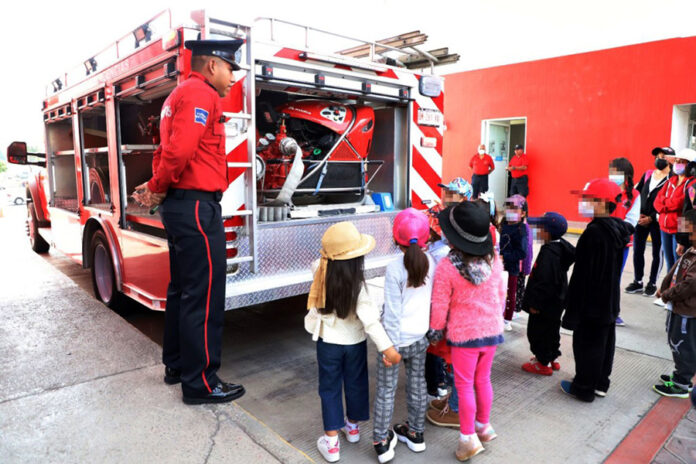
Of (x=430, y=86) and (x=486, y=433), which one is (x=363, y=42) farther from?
(x=486, y=433)

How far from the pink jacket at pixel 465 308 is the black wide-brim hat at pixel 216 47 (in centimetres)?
178

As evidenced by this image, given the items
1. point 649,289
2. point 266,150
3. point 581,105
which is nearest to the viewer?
point 266,150

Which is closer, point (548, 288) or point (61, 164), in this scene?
point (548, 288)

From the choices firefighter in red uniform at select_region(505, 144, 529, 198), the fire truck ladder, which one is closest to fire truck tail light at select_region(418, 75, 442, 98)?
the fire truck ladder

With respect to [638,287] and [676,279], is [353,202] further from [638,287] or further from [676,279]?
[638,287]

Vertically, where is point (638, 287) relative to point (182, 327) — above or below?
below

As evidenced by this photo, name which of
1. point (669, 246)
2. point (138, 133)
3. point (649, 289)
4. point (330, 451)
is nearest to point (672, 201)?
point (669, 246)

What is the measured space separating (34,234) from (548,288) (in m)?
8.36

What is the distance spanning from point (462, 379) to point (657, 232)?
181 inches

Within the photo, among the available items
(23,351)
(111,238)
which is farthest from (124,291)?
(23,351)

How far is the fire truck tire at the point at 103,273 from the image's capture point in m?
4.83

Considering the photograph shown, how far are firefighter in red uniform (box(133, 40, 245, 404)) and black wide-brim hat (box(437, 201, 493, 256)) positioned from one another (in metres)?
1.42

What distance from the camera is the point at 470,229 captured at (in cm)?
255

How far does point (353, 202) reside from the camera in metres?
5.03
